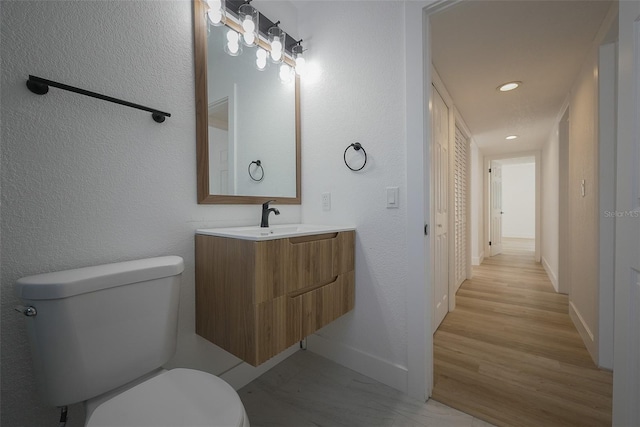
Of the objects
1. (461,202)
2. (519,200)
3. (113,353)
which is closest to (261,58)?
(113,353)

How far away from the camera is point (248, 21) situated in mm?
1462

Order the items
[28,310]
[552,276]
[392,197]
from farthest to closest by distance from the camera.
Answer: [552,276] → [392,197] → [28,310]

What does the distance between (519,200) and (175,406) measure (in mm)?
9702

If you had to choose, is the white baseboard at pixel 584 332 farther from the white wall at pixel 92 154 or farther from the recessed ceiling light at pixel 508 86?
the white wall at pixel 92 154

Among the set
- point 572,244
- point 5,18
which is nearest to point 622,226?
point 572,244

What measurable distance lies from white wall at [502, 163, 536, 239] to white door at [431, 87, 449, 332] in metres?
6.93

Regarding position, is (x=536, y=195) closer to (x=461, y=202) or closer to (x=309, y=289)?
(x=461, y=202)

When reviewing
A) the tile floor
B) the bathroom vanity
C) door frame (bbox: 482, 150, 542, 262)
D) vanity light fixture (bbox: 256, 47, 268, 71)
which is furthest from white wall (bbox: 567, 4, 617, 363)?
door frame (bbox: 482, 150, 542, 262)

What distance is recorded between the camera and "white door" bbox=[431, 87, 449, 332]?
206 centimetres

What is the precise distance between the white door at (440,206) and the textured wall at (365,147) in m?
0.67

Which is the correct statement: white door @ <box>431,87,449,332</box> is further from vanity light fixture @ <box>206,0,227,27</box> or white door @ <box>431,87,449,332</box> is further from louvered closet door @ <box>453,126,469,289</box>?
vanity light fixture @ <box>206,0,227,27</box>

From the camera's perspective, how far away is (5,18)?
32.8 inches

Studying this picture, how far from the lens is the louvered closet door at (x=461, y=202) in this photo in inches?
118

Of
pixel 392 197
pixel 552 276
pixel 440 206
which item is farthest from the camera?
pixel 552 276
